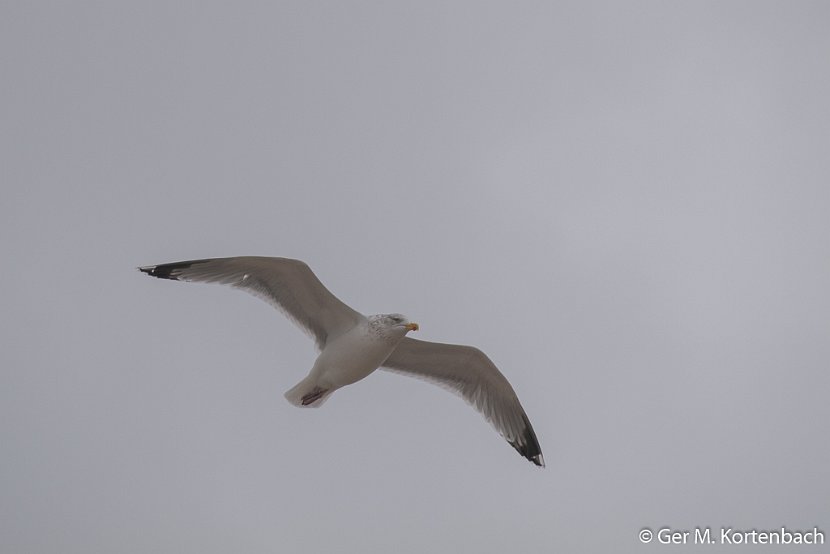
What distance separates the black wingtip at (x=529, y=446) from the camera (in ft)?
37.3

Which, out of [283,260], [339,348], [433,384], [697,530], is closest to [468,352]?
[433,384]

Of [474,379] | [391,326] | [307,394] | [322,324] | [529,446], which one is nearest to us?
[391,326]

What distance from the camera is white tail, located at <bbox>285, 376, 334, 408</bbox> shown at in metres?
10.1

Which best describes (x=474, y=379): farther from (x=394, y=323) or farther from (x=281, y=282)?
(x=281, y=282)

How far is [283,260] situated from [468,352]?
7.09 feet

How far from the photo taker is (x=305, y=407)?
10.2m

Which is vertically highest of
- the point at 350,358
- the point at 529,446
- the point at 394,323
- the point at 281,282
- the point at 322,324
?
the point at 281,282

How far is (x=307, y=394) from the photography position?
10172 mm

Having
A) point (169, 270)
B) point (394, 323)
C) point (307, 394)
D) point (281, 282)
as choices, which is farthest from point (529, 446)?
point (169, 270)

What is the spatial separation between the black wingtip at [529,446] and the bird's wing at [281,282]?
7.88 ft

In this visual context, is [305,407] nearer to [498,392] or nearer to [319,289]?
[319,289]

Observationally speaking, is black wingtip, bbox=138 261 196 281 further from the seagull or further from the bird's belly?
the bird's belly

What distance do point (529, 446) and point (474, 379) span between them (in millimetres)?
993

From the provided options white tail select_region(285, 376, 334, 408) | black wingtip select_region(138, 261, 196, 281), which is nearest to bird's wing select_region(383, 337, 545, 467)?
white tail select_region(285, 376, 334, 408)
